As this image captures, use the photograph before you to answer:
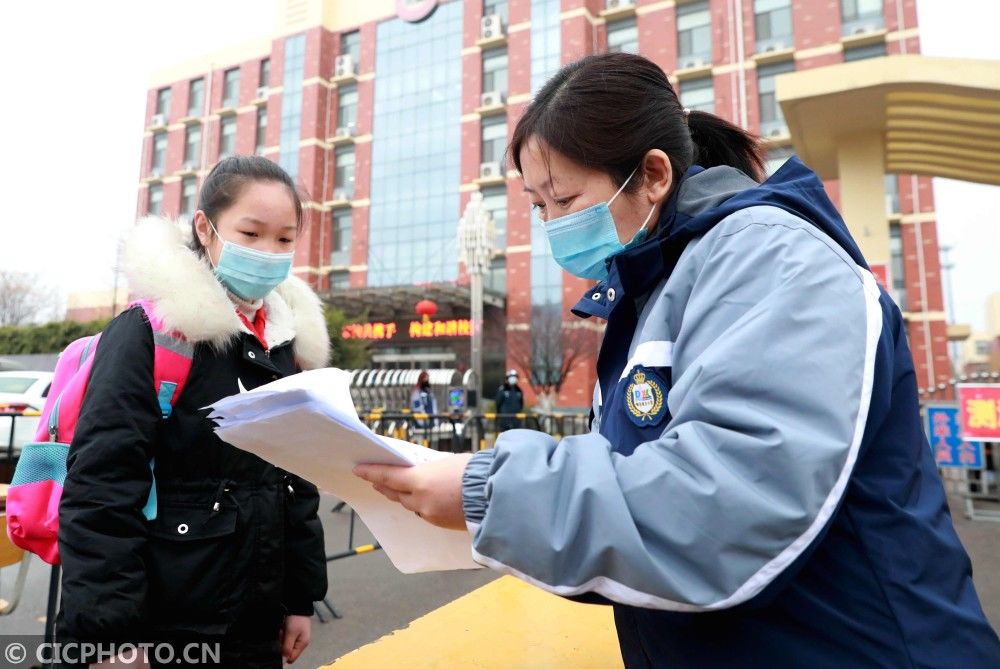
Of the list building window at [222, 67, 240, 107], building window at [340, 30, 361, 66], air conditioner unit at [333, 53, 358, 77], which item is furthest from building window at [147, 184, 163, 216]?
building window at [340, 30, 361, 66]

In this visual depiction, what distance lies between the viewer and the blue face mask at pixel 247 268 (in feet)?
5.96

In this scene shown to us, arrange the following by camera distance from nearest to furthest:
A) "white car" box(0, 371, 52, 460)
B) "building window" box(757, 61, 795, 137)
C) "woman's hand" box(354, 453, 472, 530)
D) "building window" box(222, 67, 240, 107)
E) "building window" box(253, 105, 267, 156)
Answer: "woman's hand" box(354, 453, 472, 530)
"white car" box(0, 371, 52, 460)
"building window" box(757, 61, 795, 137)
"building window" box(253, 105, 267, 156)
"building window" box(222, 67, 240, 107)

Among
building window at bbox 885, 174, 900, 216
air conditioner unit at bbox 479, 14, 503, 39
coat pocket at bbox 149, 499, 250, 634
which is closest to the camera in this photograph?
coat pocket at bbox 149, 499, 250, 634

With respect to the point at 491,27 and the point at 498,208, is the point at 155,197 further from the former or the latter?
the point at 491,27

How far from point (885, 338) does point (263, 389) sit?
0.93 metres

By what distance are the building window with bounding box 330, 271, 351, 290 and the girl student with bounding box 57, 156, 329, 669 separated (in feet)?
86.3

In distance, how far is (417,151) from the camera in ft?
88.4

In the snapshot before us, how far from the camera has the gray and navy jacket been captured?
0.69 metres

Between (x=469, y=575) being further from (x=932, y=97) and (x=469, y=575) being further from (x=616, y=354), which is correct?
(x=932, y=97)

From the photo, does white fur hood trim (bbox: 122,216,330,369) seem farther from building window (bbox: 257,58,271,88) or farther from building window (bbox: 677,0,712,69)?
building window (bbox: 257,58,271,88)

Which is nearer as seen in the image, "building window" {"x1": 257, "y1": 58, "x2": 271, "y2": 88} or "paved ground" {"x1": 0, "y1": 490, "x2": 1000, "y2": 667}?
"paved ground" {"x1": 0, "y1": 490, "x2": 1000, "y2": 667}

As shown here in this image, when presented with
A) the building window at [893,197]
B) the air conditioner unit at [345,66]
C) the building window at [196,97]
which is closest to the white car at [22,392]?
the air conditioner unit at [345,66]

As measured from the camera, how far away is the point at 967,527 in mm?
6094

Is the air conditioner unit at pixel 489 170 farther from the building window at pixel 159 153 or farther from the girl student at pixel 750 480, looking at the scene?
the girl student at pixel 750 480
